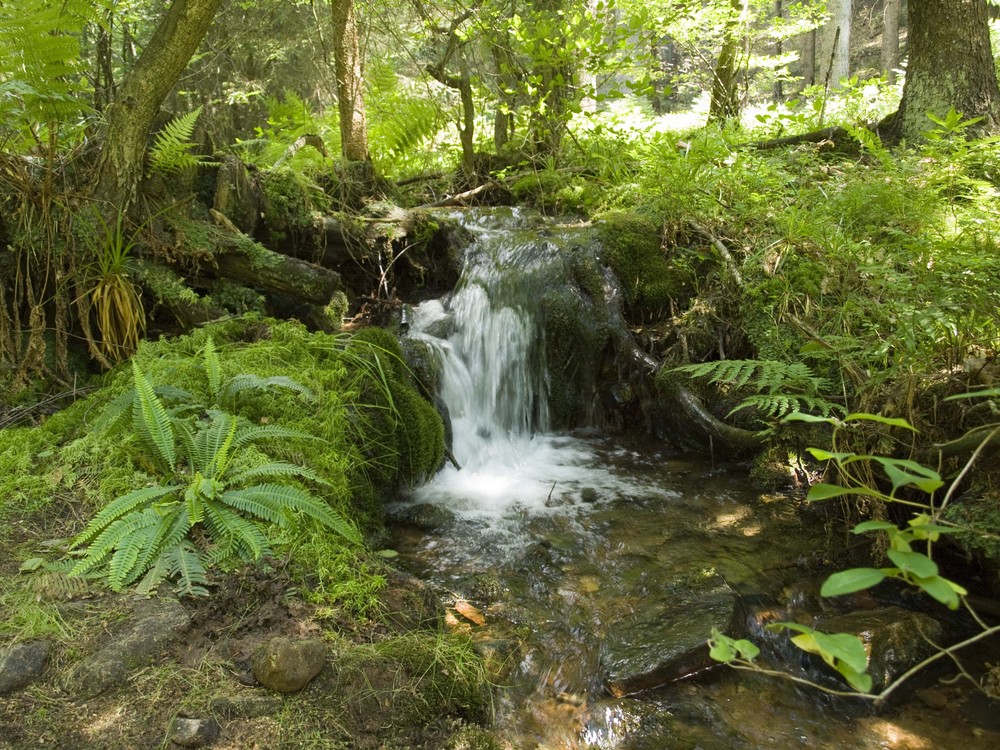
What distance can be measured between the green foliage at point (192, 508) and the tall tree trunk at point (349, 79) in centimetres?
521

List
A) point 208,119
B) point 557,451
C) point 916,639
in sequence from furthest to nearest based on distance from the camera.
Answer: point 208,119
point 557,451
point 916,639

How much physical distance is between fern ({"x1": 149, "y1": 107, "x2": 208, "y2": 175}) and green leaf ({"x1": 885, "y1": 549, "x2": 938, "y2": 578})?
17.3ft

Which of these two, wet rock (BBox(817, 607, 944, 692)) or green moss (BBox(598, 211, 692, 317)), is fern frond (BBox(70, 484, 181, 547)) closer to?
wet rock (BBox(817, 607, 944, 692))

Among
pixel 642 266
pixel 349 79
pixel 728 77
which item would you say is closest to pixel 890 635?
pixel 642 266

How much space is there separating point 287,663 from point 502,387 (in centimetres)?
412

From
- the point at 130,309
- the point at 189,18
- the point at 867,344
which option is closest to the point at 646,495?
the point at 867,344

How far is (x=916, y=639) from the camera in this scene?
331 cm

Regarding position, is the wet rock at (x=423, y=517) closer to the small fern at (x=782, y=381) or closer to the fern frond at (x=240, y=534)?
the fern frond at (x=240, y=534)

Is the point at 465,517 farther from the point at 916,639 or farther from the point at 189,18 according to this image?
the point at 189,18

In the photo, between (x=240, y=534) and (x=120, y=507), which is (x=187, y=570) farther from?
(x=120, y=507)

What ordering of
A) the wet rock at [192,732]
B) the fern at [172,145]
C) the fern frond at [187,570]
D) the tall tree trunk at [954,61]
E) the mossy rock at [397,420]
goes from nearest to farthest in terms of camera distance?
1. the wet rock at [192,732]
2. the fern frond at [187,570]
3. the mossy rock at [397,420]
4. the fern at [172,145]
5. the tall tree trunk at [954,61]

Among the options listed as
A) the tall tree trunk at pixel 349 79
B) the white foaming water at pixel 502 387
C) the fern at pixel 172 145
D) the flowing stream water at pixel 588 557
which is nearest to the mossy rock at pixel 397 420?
the flowing stream water at pixel 588 557

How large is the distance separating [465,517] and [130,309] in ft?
9.39

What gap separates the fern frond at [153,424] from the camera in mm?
3078
